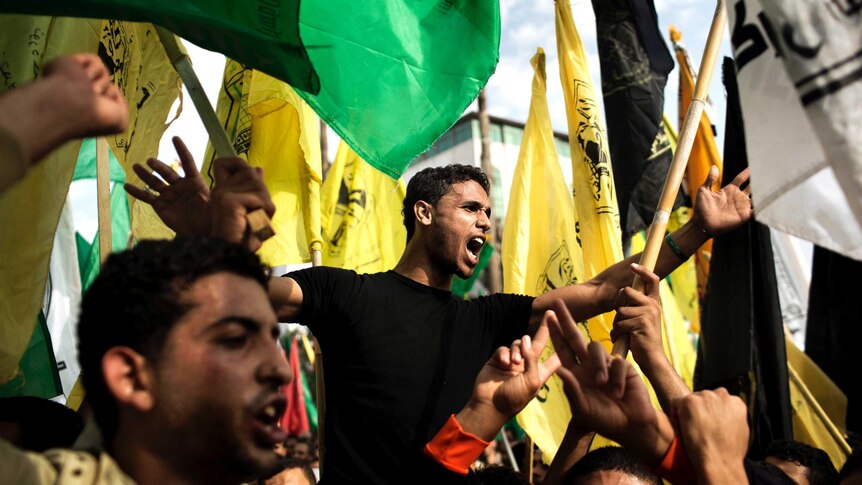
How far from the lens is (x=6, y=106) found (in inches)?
51.6

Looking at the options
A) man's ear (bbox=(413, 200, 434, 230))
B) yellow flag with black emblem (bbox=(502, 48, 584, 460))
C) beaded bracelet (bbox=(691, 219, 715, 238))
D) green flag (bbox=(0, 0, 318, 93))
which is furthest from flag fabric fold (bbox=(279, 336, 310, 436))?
green flag (bbox=(0, 0, 318, 93))

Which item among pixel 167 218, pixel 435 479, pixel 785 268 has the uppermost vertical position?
pixel 785 268

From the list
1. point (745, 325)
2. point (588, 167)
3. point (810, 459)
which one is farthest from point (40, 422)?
point (745, 325)

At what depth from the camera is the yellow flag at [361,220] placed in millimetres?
5516

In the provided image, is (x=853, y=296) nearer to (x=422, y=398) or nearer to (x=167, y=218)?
(x=422, y=398)

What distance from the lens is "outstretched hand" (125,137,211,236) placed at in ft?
6.86

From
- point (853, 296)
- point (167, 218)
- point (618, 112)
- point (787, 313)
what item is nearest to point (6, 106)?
point (167, 218)

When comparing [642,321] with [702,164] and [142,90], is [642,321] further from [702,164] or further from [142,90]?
[702,164]

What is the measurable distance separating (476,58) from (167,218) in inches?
56.1

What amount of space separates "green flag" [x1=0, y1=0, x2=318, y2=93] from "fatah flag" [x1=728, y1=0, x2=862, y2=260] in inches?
45.6

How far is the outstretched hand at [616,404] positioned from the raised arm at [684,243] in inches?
47.6

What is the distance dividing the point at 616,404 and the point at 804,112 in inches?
29.9

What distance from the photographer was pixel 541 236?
17.5 feet

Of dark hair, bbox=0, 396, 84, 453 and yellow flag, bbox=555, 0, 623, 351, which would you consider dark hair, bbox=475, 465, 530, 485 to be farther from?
dark hair, bbox=0, 396, 84, 453
